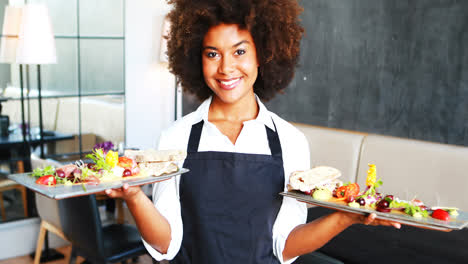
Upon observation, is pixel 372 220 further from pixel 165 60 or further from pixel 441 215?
pixel 165 60

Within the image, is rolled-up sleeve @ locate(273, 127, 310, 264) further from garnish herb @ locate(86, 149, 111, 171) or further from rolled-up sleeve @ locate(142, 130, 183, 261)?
garnish herb @ locate(86, 149, 111, 171)

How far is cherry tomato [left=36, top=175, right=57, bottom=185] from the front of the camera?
136 cm

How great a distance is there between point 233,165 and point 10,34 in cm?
275

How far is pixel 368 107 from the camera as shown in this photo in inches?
122

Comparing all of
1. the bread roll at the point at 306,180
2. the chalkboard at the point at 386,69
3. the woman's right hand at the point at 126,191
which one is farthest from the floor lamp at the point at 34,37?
the bread roll at the point at 306,180

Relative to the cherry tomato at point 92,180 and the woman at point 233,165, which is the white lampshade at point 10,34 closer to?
the woman at point 233,165

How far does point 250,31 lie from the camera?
1.47m

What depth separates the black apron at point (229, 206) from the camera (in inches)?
57.0

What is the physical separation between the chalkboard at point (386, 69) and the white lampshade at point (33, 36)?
174 cm

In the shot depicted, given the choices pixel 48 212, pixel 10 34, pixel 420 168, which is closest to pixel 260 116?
pixel 420 168

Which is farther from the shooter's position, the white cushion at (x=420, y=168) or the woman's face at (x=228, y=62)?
the white cushion at (x=420, y=168)

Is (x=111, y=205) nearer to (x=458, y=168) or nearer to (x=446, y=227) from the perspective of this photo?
(x=458, y=168)

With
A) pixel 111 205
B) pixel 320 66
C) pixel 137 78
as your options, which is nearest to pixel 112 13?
pixel 137 78

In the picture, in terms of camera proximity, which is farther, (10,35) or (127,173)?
(10,35)
